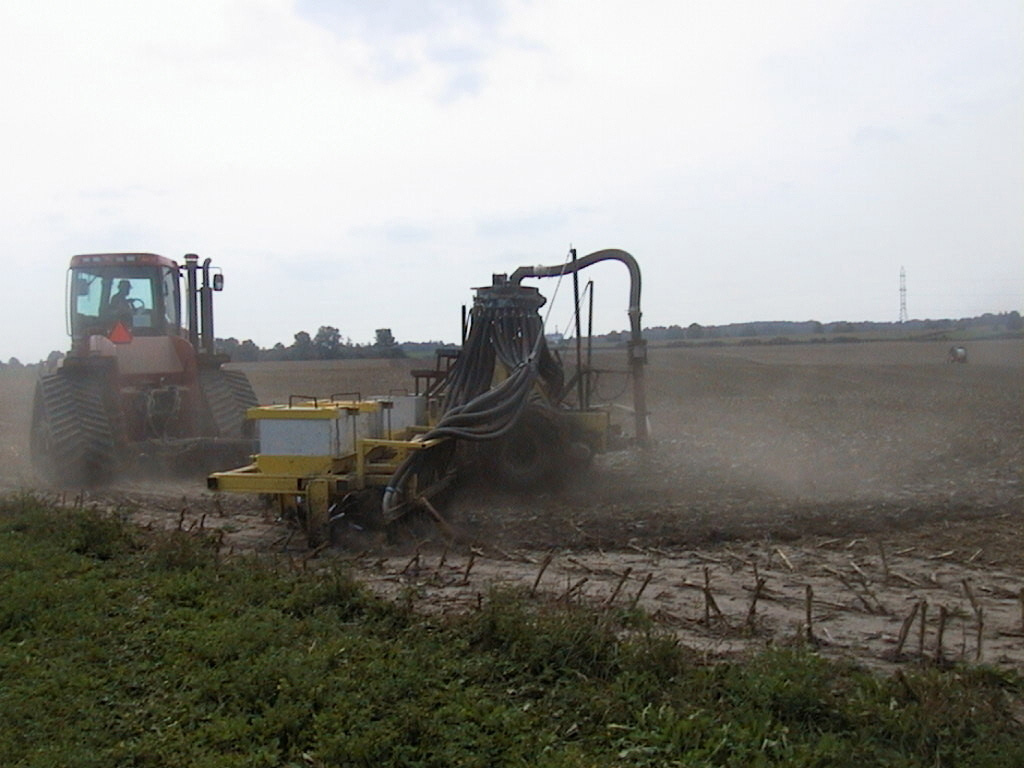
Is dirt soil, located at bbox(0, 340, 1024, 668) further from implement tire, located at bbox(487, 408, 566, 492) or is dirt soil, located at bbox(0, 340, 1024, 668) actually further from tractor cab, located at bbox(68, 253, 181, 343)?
tractor cab, located at bbox(68, 253, 181, 343)

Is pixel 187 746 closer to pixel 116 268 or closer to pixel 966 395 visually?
pixel 116 268

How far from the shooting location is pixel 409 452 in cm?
865

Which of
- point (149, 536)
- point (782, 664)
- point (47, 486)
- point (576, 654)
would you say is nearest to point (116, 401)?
point (47, 486)

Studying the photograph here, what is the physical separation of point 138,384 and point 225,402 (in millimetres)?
1032

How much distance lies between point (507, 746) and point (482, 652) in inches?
40.4

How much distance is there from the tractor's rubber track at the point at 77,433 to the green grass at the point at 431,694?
519 centimetres

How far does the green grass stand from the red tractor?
17.5ft

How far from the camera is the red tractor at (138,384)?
36.5ft

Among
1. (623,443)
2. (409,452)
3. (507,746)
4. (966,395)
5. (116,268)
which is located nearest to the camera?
(507,746)

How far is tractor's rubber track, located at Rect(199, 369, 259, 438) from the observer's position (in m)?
12.3

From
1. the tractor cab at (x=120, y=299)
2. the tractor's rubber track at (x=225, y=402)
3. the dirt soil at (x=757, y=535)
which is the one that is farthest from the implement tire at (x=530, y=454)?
the tractor cab at (x=120, y=299)

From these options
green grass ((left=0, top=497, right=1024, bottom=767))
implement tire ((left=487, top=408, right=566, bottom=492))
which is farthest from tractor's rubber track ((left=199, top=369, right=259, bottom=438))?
green grass ((left=0, top=497, right=1024, bottom=767))

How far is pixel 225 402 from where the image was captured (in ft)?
41.0

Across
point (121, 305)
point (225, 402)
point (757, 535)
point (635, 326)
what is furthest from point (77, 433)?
point (757, 535)
